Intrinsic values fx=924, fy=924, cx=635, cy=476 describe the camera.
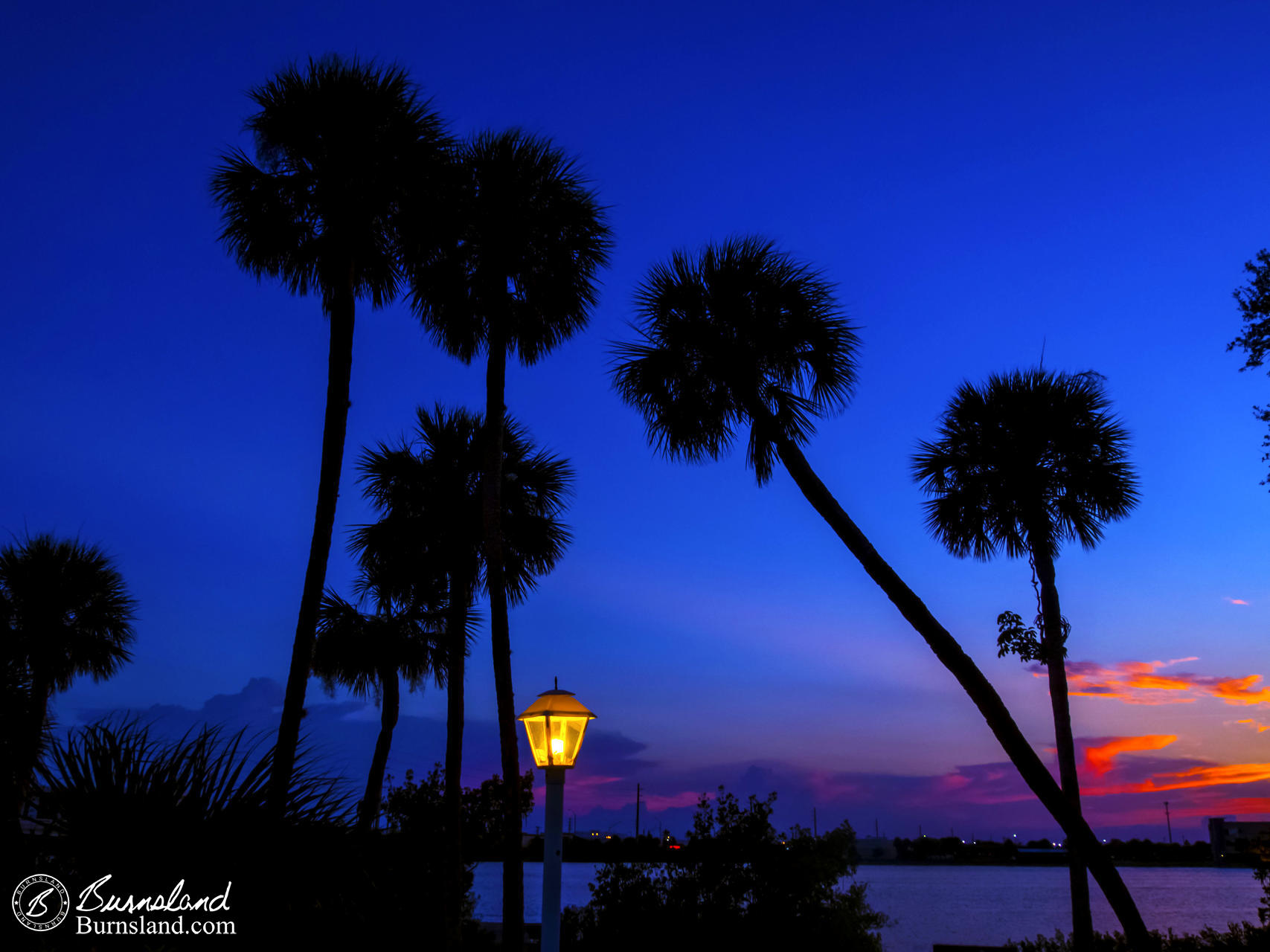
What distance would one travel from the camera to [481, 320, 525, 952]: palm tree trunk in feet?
42.8

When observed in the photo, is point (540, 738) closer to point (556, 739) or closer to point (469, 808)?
point (556, 739)

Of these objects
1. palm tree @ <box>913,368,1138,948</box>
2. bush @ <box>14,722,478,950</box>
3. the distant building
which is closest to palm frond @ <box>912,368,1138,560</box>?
palm tree @ <box>913,368,1138,948</box>

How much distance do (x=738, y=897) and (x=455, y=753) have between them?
6017 millimetres

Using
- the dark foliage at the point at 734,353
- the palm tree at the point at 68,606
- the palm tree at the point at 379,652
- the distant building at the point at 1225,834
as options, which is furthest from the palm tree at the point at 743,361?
the distant building at the point at 1225,834

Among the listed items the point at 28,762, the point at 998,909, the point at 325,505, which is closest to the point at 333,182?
the point at 325,505

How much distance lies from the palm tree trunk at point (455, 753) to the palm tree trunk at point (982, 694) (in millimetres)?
8134

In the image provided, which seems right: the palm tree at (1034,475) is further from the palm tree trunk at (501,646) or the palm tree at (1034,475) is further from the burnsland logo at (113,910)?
the burnsland logo at (113,910)

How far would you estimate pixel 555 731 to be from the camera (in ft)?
27.6

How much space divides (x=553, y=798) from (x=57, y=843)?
151 inches

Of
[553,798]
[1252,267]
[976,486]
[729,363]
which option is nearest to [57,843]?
[553,798]

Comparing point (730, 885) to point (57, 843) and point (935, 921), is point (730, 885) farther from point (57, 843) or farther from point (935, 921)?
point (935, 921)

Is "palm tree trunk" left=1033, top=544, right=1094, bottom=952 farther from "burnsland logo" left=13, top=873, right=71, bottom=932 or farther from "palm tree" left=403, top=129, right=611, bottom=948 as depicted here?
"burnsland logo" left=13, top=873, right=71, bottom=932

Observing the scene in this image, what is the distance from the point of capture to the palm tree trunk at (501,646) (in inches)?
514

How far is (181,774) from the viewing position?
8039 mm
